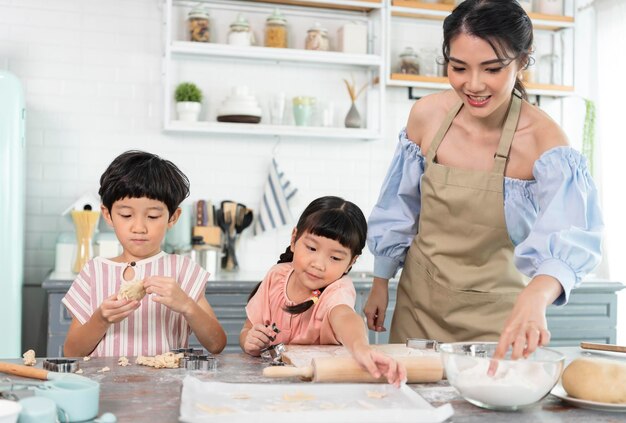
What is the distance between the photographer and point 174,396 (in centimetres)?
154

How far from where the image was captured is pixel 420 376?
169cm

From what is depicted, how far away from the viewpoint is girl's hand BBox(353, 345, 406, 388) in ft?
5.18

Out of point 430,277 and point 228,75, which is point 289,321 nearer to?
point 430,277

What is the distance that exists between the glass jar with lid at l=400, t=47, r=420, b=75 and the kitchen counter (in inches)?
130

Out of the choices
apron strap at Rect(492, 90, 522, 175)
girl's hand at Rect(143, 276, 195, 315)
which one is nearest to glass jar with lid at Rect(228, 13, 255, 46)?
apron strap at Rect(492, 90, 522, 175)

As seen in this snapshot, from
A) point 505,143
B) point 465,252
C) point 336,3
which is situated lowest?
point 465,252

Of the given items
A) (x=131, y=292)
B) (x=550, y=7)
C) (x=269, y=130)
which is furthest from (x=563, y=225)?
Answer: (x=550, y=7)

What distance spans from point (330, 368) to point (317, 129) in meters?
3.09

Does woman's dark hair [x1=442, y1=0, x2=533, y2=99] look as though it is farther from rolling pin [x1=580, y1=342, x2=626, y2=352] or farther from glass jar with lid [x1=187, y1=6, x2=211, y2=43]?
glass jar with lid [x1=187, y1=6, x2=211, y2=43]

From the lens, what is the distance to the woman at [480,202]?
1951 millimetres

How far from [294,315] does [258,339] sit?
0.80 feet

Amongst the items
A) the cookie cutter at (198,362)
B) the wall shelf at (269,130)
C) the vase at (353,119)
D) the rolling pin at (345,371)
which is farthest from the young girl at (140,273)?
the vase at (353,119)

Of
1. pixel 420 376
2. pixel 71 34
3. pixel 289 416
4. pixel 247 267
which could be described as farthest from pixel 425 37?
pixel 289 416

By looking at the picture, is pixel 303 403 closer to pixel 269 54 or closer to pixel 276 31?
pixel 269 54
